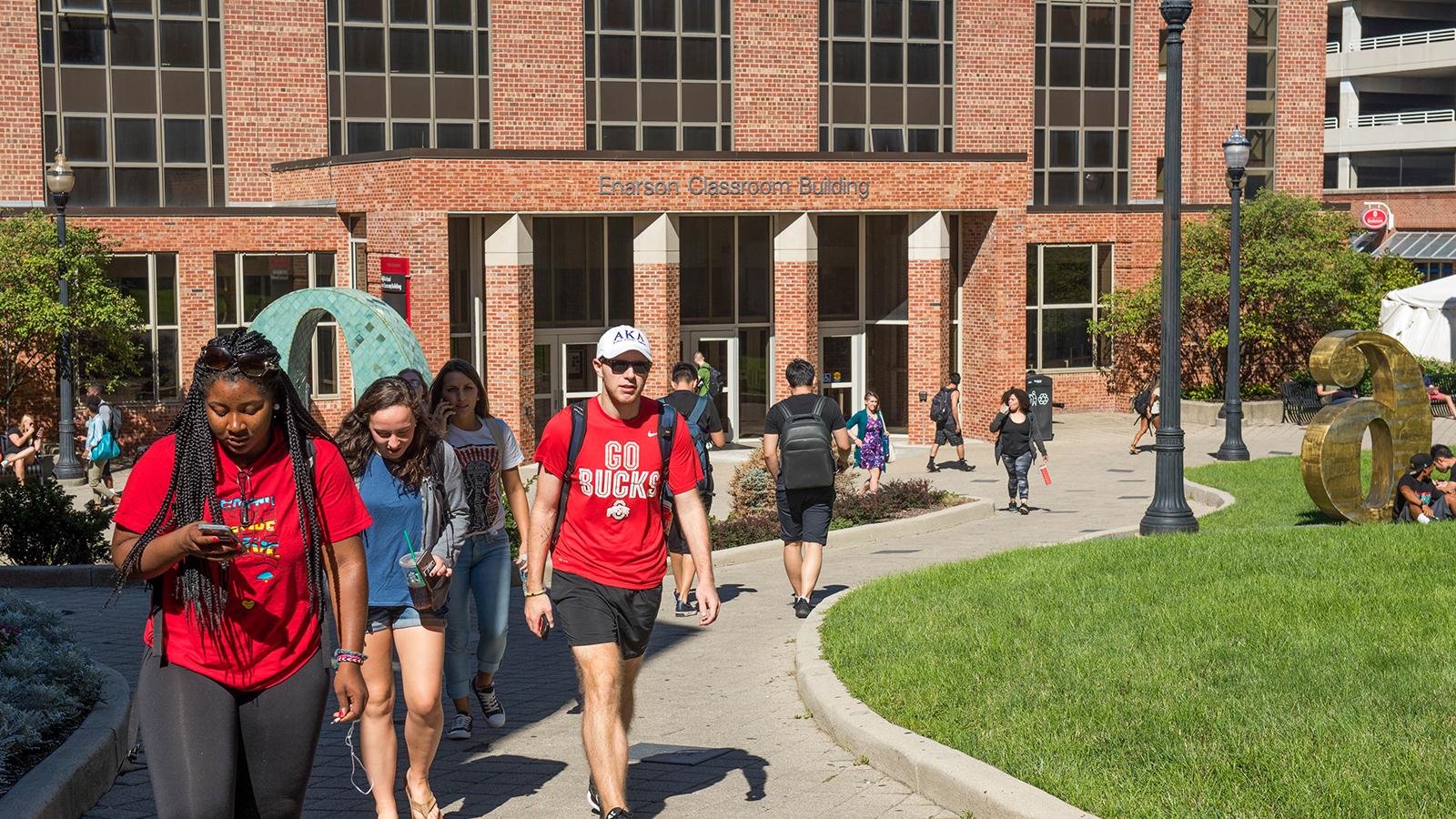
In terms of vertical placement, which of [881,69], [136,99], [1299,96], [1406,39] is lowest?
[136,99]

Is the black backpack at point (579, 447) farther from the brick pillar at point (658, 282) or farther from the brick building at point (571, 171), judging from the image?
the brick pillar at point (658, 282)

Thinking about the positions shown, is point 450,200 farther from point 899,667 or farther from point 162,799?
point 162,799

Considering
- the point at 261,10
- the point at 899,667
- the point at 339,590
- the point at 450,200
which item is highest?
the point at 261,10

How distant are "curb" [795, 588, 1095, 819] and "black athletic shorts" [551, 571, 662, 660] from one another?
4.82 feet

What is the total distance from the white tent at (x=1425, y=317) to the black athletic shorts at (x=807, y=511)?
99.7 ft

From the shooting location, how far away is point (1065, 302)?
1458 inches

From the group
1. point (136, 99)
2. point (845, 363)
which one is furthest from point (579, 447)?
point (845, 363)

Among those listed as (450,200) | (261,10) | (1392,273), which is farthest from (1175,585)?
(1392,273)

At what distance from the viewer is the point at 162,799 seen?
5.07 m

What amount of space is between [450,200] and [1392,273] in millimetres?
25790

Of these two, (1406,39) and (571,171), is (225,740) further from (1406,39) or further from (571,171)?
(1406,39)

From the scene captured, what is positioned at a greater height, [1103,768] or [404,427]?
[404,427]

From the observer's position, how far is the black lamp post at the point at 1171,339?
16.1 m

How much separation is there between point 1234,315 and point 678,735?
748 inches
